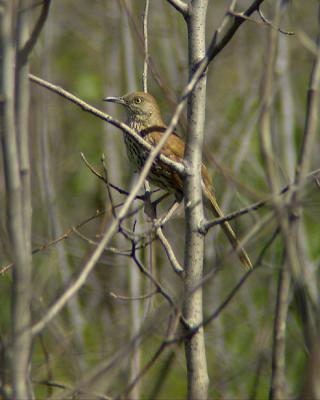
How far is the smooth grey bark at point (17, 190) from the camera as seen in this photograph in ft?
6.79

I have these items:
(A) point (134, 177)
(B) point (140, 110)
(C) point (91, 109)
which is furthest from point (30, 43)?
(A) point (134, 177)

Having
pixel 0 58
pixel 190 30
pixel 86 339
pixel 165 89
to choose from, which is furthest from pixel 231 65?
pixel 0 58

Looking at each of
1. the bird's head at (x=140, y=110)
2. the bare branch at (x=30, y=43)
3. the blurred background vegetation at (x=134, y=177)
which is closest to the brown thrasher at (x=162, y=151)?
the bird's head at (x=140, y=110)

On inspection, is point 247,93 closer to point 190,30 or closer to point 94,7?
point 94,7

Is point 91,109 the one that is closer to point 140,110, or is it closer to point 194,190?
point 194,190

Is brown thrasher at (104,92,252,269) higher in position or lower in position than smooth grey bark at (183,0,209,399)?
higher

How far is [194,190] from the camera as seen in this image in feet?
11.5

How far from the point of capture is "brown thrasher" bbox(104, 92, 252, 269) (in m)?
5.21

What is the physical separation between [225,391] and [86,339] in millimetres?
2670

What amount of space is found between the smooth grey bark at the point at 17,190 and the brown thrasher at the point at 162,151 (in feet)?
8.89

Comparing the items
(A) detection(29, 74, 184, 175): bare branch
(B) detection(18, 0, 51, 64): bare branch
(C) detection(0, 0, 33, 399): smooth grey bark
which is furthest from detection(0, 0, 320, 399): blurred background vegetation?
(B) detection(18, 0, 51, 64): bare branch

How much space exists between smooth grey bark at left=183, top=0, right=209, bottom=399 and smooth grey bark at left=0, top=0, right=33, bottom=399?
1301 mm

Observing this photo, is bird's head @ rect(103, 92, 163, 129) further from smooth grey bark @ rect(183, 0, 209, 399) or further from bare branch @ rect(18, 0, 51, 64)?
bare branch @ rect(18, 0, 51, 64)

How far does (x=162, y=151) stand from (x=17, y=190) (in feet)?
10.5
